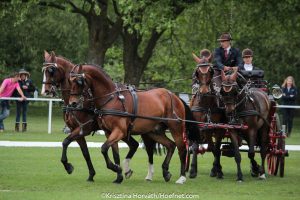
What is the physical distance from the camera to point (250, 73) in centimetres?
1652

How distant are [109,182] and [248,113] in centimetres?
315

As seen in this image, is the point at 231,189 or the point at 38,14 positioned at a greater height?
the point at 38,14

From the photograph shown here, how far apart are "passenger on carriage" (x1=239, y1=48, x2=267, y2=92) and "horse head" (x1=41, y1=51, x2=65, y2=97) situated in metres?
3.71

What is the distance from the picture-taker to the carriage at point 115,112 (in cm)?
1421

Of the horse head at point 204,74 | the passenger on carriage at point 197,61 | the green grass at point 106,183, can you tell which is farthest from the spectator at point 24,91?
the horse head at point 204,74

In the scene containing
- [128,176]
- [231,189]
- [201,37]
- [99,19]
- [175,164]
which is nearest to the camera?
[231,189]

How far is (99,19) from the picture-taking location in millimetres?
33281

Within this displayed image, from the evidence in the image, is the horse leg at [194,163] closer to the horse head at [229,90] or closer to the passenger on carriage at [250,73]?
the horse head at [229,90]

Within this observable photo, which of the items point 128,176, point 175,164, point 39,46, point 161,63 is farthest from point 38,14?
point 128,176

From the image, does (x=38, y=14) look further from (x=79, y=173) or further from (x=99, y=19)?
(x=79, y=173)

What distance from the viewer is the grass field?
12615 mm

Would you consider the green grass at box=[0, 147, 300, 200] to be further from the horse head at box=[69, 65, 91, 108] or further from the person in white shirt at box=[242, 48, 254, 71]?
the person in white shirt at box=[242, 48, 254, 71]

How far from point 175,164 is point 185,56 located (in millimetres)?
24718

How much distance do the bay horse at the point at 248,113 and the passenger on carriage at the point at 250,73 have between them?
0.90 feet
